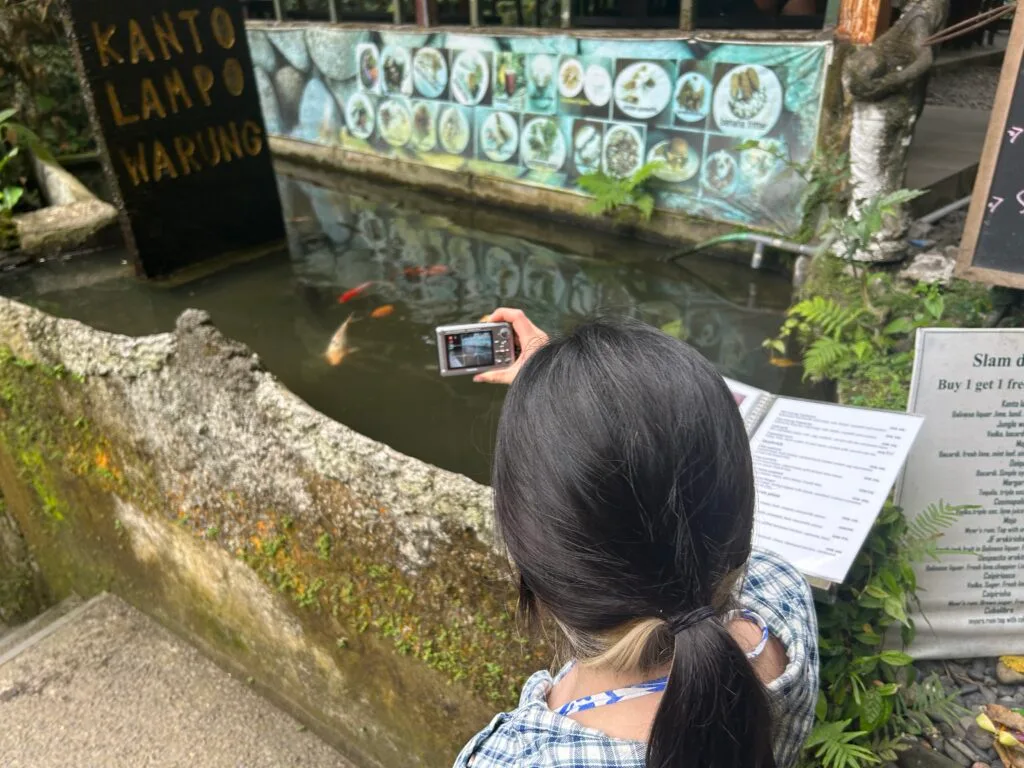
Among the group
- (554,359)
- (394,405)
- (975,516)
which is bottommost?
(394,405)

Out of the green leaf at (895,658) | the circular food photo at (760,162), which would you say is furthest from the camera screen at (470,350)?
the circular food photo at (760,162)

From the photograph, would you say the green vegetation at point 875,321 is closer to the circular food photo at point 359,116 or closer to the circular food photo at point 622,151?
the circular food photo at point 622,151

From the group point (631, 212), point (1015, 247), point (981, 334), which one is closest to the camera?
point (981, 334)

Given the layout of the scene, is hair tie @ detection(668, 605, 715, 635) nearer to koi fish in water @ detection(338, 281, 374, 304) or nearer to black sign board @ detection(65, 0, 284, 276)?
koi fish in water @ detection(338, 281, 374, 304)

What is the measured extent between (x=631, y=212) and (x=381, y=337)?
3.10 metres

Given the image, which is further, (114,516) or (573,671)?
(114,516)

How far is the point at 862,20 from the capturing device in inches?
204

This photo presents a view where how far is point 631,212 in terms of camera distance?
707 centimetres

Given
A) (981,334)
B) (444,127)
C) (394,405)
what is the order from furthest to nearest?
(444,127), (394,405), (981,334)

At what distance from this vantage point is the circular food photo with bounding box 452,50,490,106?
26.5 ft

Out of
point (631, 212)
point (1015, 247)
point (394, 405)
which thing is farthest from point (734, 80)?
point (394, 405)

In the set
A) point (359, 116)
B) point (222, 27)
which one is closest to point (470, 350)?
point (222, 27)

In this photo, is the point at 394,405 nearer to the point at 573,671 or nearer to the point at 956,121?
the point at 573,671

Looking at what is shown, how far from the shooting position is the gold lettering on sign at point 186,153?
6346 millimetres
